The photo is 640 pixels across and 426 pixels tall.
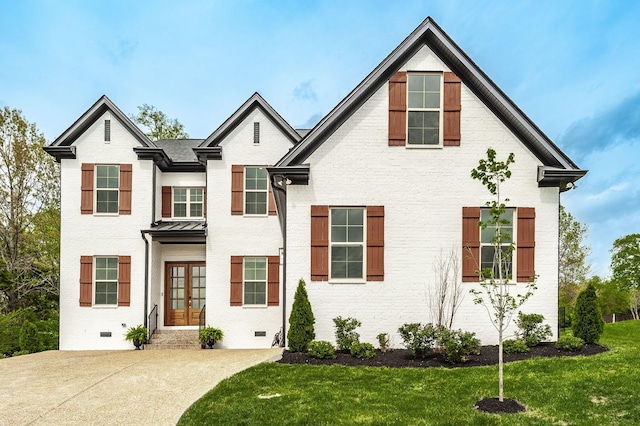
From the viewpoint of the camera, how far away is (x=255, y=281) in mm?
14344

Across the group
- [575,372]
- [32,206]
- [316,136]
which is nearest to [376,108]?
[316,136]

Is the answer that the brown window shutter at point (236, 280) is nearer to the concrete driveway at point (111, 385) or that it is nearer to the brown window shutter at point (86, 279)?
the concrete driveway at point (111, 385)

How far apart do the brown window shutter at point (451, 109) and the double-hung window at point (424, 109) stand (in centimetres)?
15

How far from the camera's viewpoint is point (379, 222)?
10477mm

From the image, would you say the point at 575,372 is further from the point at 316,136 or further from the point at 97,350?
the point at 97,350

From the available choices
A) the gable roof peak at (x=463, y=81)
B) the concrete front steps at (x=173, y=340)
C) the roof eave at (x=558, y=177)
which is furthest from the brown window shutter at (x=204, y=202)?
the roof eave at (x=558, y=177)

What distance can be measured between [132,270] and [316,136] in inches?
342

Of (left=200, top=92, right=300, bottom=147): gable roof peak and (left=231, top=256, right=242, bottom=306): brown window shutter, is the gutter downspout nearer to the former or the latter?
(left=231, top=256, right=242, bottom=306): brown window shutter

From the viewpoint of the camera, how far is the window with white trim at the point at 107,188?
14625 millimetres

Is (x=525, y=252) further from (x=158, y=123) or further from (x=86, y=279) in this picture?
(x=158, y=123)

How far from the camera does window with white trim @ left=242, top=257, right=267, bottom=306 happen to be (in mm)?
14273

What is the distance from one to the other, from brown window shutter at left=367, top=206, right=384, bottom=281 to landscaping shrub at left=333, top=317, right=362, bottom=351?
1.17 meters

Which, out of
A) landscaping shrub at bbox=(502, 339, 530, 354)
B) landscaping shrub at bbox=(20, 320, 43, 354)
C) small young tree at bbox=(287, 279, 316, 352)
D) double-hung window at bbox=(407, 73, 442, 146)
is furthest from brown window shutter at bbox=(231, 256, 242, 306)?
landscaping shrub at bbox=(502, 339, 530, 354)

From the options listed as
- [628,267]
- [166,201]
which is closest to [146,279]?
[166,201]
